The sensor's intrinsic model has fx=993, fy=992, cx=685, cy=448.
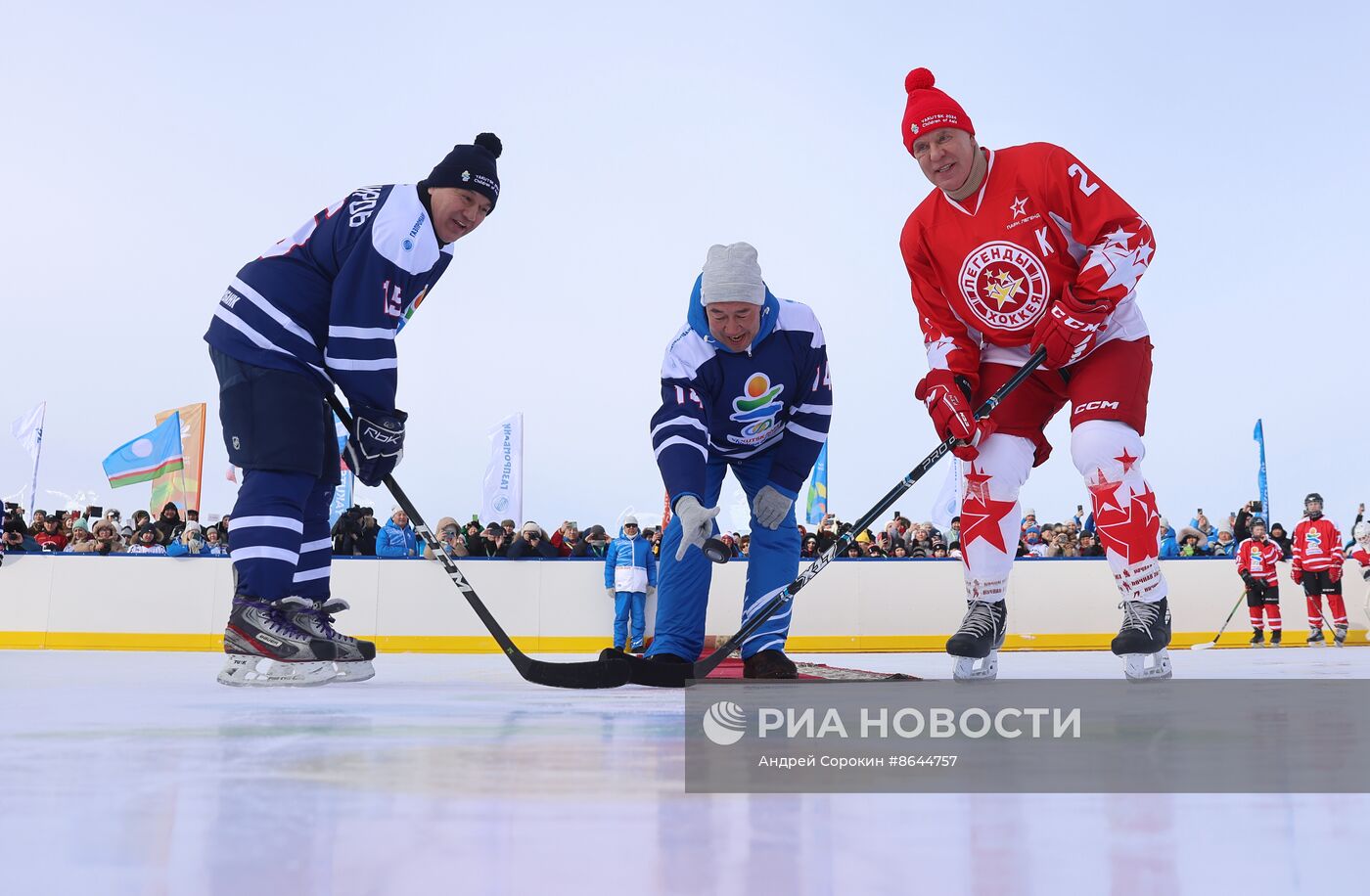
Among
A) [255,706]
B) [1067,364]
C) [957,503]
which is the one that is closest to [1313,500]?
[957,503]

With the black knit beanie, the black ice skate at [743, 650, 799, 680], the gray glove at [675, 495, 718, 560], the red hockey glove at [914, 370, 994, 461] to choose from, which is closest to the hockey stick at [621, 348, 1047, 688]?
the red hockey glove at [914, 370, 994, 461]

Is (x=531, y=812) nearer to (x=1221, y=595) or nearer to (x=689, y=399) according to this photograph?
(x=689, y=399)

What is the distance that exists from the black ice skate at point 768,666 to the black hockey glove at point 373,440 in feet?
3.60

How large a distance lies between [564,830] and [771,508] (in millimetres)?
2152

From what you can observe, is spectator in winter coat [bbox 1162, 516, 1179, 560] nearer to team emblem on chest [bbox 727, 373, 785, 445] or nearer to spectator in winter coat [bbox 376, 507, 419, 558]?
spectator in winter coat [bbox 376, 507, 419, 558]

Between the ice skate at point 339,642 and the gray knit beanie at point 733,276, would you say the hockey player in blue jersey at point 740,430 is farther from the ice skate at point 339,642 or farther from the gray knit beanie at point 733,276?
the ice skate at point 339,642

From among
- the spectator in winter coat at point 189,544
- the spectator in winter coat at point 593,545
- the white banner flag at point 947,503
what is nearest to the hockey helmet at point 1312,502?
the white banner flag at point 947,503

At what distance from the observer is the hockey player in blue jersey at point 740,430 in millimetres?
2619

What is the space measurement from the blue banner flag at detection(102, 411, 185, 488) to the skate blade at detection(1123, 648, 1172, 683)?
12.6m

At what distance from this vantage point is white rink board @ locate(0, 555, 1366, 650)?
28.3 ft

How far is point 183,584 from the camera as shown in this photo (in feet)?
28.6

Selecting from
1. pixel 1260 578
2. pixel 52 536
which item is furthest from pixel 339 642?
pixel 1260 578

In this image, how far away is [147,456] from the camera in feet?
40.9

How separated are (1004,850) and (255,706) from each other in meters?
1.49
